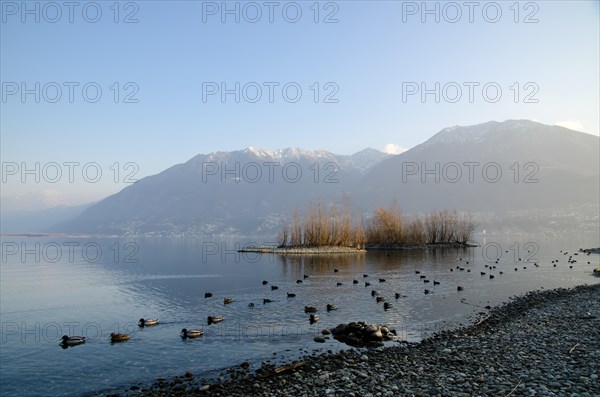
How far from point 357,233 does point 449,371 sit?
312 ft

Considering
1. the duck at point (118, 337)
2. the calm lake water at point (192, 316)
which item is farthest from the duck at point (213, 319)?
the duck at point (118, 337)

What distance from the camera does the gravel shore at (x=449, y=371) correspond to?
14.1 metres

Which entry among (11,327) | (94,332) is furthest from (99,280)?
(94,332)

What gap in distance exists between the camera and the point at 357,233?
11056cm

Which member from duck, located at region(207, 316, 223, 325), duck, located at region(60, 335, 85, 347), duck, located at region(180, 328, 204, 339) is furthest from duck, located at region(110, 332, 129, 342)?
duck, located at region(207, 316, 223, 325)

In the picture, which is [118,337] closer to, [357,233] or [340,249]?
[340,249]

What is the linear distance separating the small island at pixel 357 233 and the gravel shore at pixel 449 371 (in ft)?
259

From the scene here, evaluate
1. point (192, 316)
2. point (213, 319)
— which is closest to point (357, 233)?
point (192, 316)

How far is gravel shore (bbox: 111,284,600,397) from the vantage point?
46.3 ft

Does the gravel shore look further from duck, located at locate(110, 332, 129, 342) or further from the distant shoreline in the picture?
the distant shoreline

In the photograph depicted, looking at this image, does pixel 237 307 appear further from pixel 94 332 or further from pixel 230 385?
pixel 230 385

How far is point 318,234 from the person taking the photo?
107625 mm

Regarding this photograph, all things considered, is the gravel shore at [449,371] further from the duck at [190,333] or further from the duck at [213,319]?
the duck at [213,319]

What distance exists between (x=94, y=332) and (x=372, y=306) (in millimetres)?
19932
